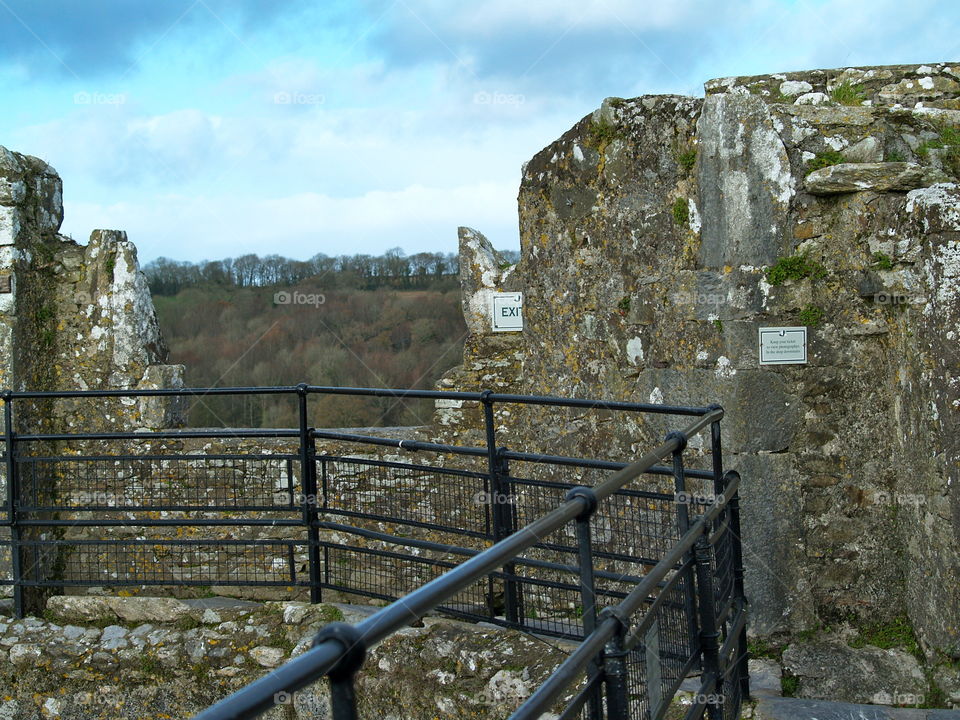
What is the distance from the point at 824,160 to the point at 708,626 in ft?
9.46

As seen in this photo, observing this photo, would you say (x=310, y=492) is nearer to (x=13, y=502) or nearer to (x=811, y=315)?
(x=13, y=502)

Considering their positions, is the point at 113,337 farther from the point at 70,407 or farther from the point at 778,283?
Result: the point at 778,283

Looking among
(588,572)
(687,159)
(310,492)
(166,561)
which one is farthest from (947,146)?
(166,561)

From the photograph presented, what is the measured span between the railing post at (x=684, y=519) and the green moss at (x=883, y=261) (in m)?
2.33

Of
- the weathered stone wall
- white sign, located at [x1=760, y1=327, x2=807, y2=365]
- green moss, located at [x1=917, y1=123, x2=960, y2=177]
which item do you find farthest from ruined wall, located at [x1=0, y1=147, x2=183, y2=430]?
green moss, located at [x1=917, y1=123, x2=960, y2=177]

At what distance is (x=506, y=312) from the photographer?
21.6 ft

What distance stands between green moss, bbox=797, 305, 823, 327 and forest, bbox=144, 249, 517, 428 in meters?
11.2

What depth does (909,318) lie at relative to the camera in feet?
15.1

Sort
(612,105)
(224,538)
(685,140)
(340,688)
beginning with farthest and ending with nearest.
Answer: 1. (224,538)
2. (612,105)
3. (685,140)
4. (340,688)

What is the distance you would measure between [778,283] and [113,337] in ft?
15.2

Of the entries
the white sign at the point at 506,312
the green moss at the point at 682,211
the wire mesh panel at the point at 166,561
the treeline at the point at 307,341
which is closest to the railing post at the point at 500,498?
the green moss at the point at 682,211

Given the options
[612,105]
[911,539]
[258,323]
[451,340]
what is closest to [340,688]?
[911,539]

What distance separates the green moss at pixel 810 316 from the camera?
4.85 metres

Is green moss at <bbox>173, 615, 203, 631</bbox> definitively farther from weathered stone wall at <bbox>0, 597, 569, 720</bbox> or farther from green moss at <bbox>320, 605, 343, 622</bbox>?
green moss at <bbox>320, 605, 343, 622</bbox>
